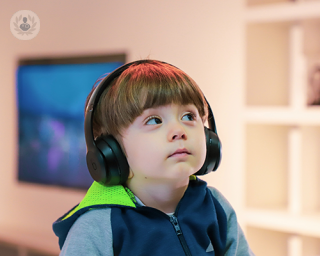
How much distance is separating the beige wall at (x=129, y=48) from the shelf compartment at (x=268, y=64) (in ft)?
0.26

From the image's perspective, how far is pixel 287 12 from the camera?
1738mm

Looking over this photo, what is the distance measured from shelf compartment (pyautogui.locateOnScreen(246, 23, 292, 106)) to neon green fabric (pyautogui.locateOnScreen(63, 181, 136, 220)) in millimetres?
1353

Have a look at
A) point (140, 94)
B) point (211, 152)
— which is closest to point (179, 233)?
point (211, 152)

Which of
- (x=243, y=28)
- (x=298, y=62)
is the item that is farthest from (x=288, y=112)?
(x=243, y=28)

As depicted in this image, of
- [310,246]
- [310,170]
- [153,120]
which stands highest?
[153,120]

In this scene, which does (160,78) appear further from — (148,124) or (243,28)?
(243,28)

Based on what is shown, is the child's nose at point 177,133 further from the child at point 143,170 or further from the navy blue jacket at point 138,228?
the navy blue jacket at point 138,228

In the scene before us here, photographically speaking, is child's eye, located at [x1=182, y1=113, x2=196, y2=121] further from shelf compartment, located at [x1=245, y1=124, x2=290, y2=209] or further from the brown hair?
shelf compartment, located at [x1=245, y1=124, x2=290, y2=209]

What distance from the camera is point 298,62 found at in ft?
5.94

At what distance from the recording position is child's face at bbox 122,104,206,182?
2.39 ft

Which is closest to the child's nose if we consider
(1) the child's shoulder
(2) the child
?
(2) the child

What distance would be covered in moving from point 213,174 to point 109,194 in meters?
1.36

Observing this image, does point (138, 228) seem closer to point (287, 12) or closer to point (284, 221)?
point (284, 221)

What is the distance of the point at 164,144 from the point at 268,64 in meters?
1.40
